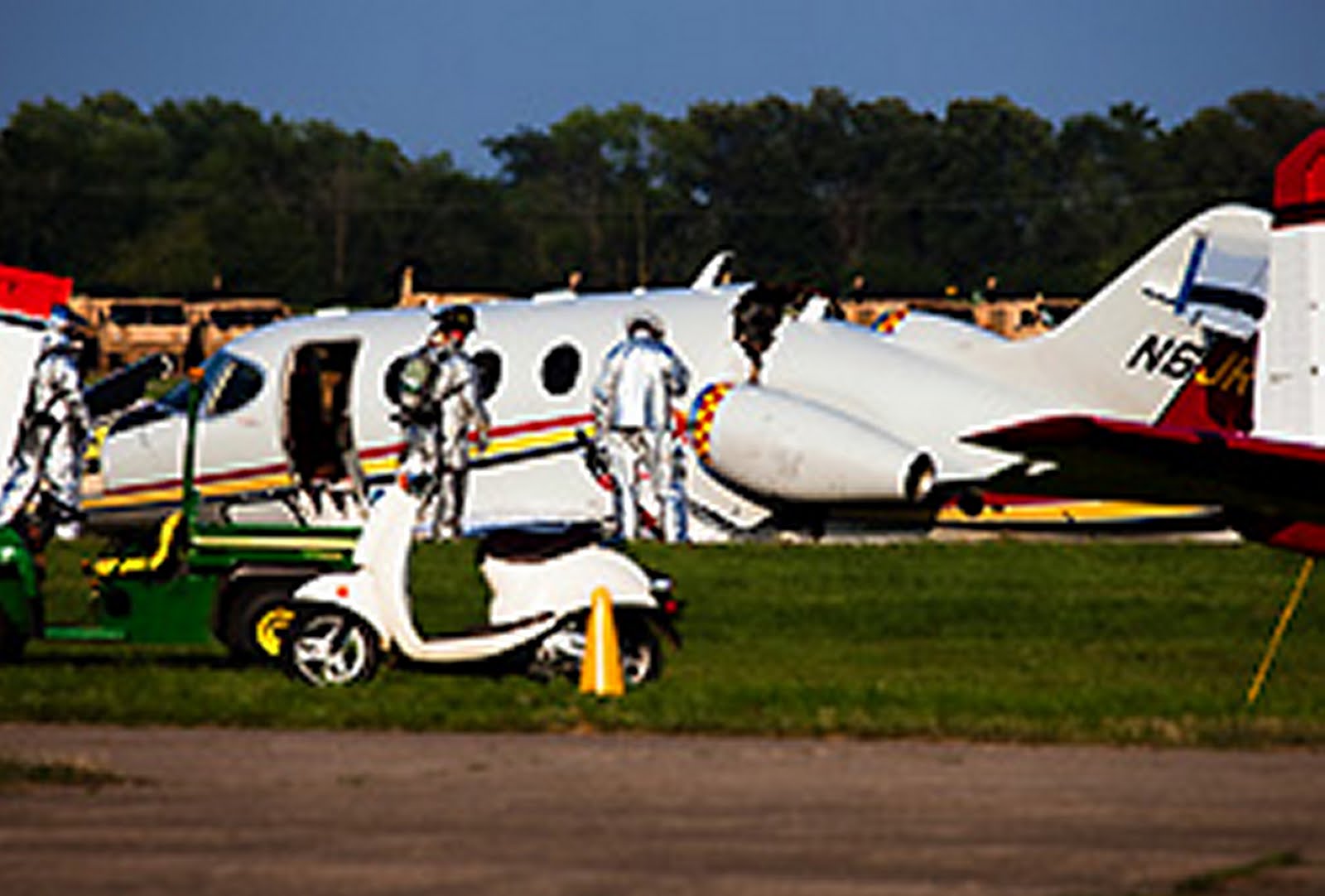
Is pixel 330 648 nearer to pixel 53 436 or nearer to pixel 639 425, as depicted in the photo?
pixel 639 425

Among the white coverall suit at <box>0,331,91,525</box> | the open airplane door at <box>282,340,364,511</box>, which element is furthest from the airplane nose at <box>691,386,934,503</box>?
the white coverall suit at <box>0,331,91,525</box>

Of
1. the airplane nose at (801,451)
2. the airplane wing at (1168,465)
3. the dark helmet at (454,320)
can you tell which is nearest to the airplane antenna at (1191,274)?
the airplane nose at (801,451)

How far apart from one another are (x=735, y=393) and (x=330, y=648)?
12723 mm

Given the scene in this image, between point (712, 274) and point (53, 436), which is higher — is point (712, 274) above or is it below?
above

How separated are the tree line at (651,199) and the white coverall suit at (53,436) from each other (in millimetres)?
91627

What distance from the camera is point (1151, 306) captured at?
28.8 m

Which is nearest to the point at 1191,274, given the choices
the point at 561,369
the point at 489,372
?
the point at 561,369

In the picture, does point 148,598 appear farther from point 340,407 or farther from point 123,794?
point 340,407

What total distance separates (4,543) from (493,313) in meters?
13.5

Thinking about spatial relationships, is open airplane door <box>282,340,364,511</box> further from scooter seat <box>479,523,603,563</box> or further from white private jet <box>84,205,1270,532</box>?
scooter seat <box>479,523,603,563</box>

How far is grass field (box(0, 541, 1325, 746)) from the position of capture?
630 inches

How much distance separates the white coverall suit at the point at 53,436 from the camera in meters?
29.2

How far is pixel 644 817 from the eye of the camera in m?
12.5

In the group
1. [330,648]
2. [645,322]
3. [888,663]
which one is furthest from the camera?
[645,322]
